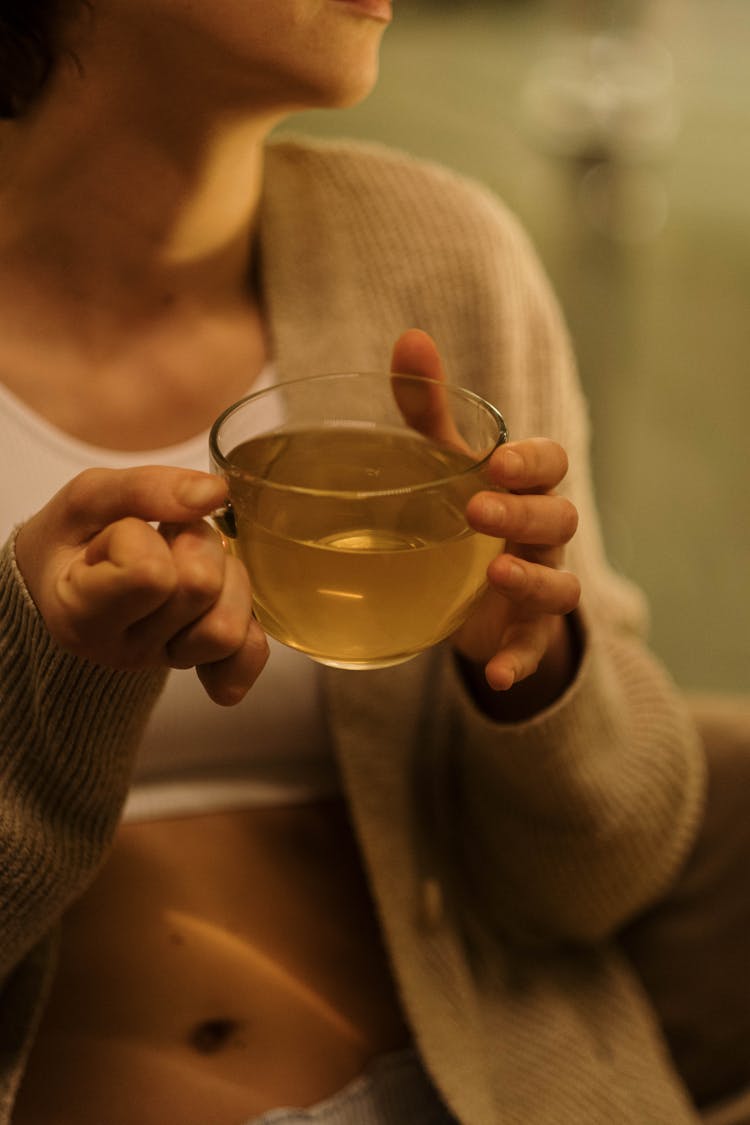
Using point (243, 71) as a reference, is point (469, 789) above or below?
below

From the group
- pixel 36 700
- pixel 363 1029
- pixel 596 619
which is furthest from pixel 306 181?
pixel 363 1029

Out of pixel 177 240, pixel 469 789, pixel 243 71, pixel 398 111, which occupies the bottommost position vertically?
pixel 398 111

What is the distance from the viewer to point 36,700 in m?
0.66

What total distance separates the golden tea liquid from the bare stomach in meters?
0.37

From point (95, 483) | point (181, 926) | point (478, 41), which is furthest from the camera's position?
point (478, 41)

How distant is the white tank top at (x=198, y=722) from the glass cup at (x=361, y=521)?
24 centimetres

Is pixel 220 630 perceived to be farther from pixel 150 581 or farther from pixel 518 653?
pixel 518 653

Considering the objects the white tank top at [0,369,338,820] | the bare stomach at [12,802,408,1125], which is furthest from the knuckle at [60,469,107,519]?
the bare stomach at [12,802,408,1125]

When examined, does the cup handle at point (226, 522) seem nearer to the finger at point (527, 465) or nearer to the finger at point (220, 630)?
the finger at point (220, 630)

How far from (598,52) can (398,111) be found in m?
0.86

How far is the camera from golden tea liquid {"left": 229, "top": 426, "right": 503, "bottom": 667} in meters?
0.53

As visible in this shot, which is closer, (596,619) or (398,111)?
(596,619)

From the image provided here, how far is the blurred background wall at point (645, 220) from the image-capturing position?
2271mm

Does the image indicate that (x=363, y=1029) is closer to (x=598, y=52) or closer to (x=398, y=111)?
(x=598, y=52)
